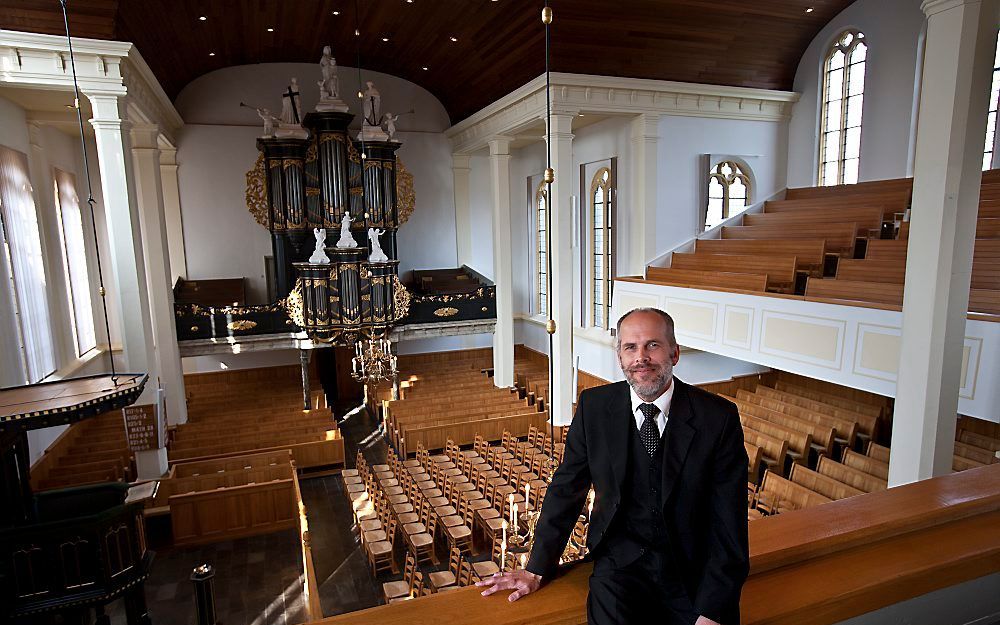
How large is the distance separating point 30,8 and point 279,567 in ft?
26.1

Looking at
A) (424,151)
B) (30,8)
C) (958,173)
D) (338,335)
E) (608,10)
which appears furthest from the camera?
(424,151)

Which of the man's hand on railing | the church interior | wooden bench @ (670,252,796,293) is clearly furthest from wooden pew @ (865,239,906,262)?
the man's hand on railing

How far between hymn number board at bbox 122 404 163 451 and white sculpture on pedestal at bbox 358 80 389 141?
24.2ft

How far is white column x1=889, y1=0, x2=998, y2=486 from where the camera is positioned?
4566 millimetres

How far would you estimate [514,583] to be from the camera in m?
1.54

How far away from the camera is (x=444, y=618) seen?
1.42 meters

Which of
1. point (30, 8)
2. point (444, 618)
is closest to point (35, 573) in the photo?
point (444, 618)

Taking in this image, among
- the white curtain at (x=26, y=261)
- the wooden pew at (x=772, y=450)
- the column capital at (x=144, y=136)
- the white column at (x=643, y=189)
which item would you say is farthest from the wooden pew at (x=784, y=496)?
the column capital at (x=144, y=136)

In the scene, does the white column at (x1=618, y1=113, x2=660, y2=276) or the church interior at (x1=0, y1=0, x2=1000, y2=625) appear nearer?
the church interior at (x1=0, y1=0, x2=1000, y2=625)

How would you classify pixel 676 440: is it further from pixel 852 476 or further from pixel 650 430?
pixel 852 476

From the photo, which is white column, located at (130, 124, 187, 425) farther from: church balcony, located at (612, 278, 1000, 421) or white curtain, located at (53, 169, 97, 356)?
church balcony, located at (612, 278, 1000, 421)

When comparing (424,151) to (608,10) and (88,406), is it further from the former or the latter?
(88,406)

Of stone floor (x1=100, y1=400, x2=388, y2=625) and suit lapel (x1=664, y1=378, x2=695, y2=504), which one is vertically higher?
suit lapel (x1=664, y1=378, x2=695, y2=504)

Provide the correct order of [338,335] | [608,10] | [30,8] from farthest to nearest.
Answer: [338,335], [608,10], [30,8]
